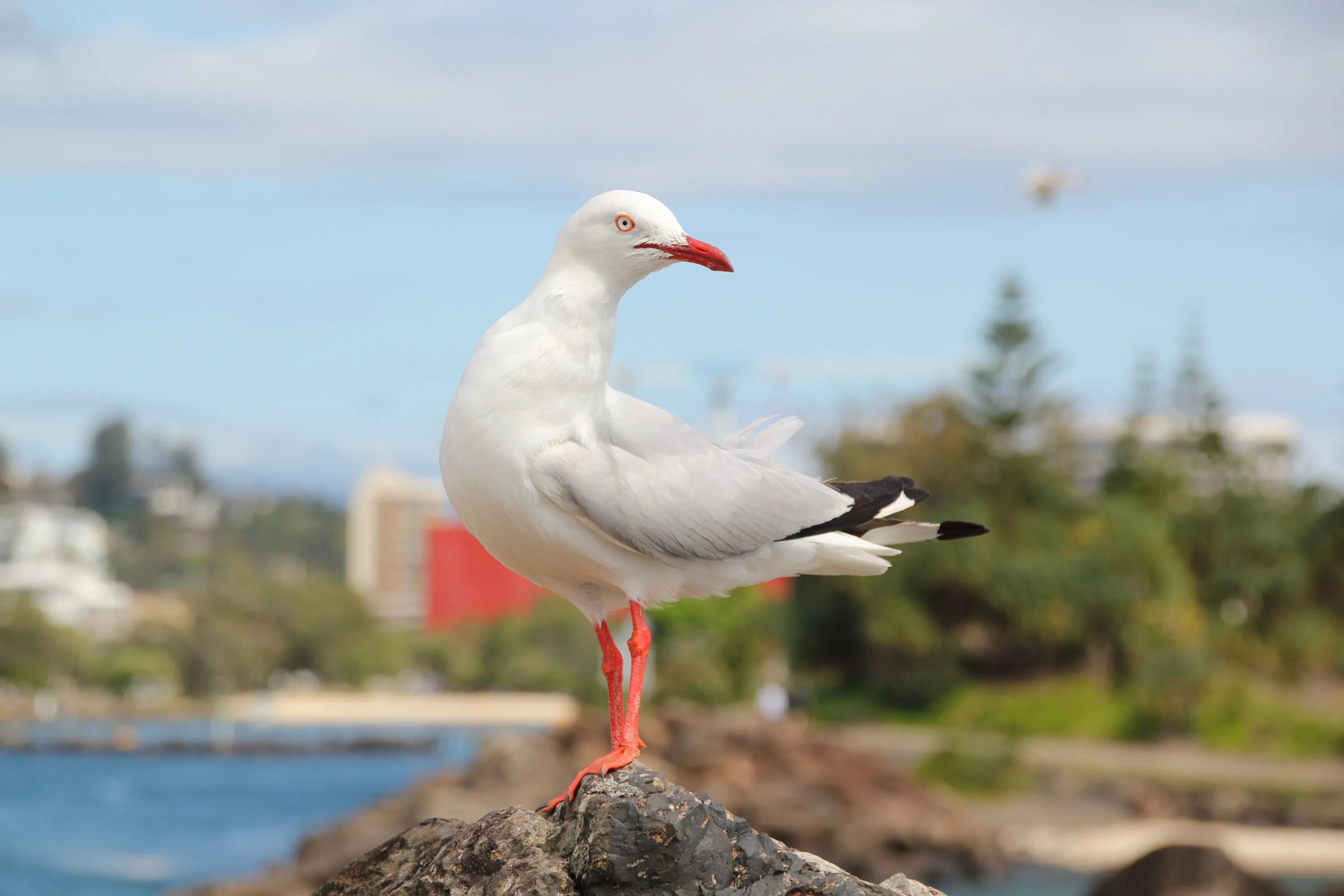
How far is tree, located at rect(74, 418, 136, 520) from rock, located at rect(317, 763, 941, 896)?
198m

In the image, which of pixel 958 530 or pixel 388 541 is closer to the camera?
pixel 958 530

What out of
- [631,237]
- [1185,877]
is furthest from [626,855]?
[1185,877]

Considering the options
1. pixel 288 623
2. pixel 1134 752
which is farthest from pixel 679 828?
pixel 288 623

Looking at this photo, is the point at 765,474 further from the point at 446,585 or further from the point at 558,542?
the point at 446,585

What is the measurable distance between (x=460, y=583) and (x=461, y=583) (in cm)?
3

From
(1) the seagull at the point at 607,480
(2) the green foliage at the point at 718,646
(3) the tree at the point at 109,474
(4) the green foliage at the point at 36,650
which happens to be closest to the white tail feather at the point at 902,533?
(1) the seagull at the point at 607,480

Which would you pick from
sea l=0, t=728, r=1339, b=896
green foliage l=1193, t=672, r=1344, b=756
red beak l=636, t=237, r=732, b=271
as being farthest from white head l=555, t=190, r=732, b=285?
green foliage l=1193, t=672, r=1344, b=756

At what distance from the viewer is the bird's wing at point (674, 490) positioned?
4.86m

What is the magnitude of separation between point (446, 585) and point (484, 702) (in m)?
13.7

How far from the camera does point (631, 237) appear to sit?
16.2ft

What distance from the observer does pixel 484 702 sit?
340 feet

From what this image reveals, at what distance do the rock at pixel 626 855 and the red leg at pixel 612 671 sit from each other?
0.22 m

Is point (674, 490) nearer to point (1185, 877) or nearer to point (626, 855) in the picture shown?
point (626, 855)

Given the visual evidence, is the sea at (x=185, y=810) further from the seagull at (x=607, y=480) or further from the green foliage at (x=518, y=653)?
the seagull at (x=607, y=480)
